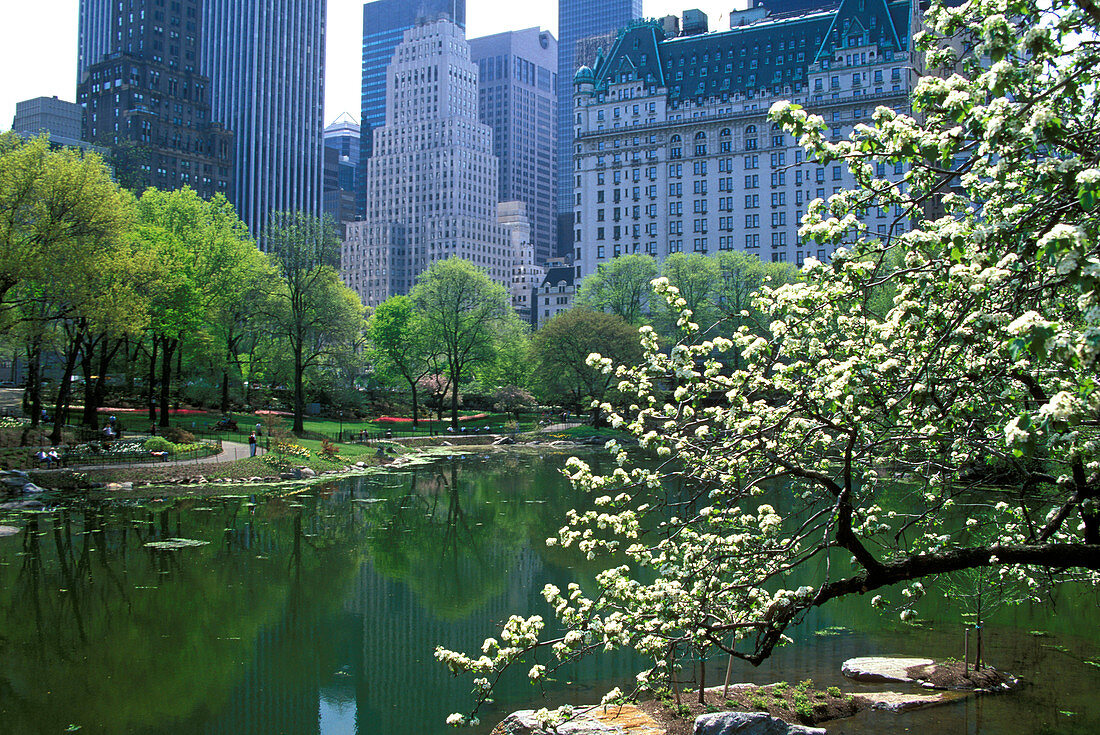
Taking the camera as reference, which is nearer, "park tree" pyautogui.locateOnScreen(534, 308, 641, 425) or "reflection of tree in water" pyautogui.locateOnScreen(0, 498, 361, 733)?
"reflection of tree in water" pyautogui.locateOnScreen(0, 498, 361, 733)

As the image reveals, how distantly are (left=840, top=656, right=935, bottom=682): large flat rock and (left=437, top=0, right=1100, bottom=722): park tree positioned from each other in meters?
4.96

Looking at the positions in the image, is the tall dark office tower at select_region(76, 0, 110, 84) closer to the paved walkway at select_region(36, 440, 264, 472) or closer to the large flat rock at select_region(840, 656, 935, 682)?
the paved walkway at select_region(36, 440, 264, 472)

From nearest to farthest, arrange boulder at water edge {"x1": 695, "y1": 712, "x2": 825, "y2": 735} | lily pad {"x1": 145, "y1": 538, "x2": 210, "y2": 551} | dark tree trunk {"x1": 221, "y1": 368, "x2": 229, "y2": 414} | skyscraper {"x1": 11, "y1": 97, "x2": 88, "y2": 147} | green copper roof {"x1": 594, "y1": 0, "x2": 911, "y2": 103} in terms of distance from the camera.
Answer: boulder at water edge {"x1": 695, "y1": 712, "x2": 825, "y2": 735}, lily pad {"x1": 145, "y1": 538, "x2": 210, "y2": 551}, dark tree trunk {"x1": 221, "y1": 368, "x2": 229, "y2": 414}, green copper roof {"x1": 594, "y1": 0, "x2": 911, "y2": 103}, skyscraper {"x1": 11, "y1": 97, "x2": 88, "y2": 147}

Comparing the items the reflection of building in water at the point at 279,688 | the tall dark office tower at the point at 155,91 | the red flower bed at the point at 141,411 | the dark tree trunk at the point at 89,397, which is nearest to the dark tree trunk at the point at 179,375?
the red flower bed at the point at 141,411

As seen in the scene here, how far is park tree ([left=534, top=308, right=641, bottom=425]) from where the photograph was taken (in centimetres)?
7669

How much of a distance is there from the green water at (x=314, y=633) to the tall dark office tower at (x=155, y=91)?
499ft

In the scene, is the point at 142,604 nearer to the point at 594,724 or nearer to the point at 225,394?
the point at 594,724

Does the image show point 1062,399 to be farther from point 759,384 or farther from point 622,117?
point 622,117

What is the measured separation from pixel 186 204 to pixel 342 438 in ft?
64.8

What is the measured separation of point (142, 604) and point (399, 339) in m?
61.9

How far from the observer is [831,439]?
10.1m

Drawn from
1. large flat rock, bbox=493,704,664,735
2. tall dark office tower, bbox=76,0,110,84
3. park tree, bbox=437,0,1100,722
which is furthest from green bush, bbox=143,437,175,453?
tall dark office tower, bbox=76,0,110,84

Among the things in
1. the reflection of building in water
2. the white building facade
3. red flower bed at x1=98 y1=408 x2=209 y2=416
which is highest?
the white building facade

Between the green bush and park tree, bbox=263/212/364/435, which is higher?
park tree, bbox=263/212/364/435
